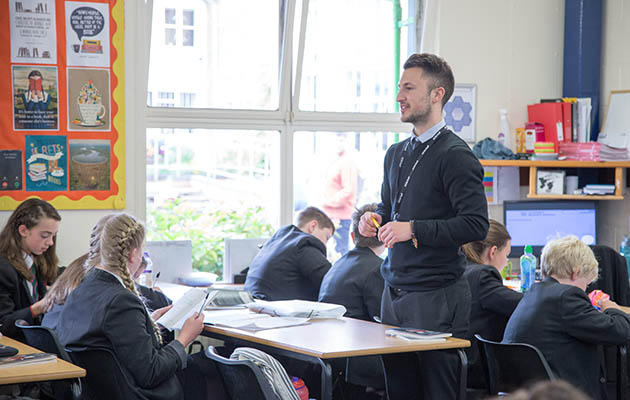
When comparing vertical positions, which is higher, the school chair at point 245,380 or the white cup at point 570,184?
the white cup at point 570,184

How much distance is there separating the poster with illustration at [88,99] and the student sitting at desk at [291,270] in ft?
4.58

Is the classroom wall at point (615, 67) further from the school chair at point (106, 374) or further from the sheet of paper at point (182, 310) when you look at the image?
the school chair at point (106, 374)

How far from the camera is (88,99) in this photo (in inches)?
193

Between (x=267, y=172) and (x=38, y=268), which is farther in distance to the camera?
(x=267, y=172)

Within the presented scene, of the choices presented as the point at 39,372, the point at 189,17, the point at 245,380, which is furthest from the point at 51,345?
the point at 189,17

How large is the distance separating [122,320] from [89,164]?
241 cm

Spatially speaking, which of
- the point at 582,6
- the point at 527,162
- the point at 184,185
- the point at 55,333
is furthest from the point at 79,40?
the point at 582,6

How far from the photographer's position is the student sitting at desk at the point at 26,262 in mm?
3650

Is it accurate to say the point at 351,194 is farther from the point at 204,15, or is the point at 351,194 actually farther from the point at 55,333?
the point at 55,333

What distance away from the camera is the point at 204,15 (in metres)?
5.36

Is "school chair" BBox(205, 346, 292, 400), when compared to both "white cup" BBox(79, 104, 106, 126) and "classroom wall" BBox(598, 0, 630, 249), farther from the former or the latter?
"classroom wall" BBox(598, 0, 630, 249)

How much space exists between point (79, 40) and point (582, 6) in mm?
3668

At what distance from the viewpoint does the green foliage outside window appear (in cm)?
535

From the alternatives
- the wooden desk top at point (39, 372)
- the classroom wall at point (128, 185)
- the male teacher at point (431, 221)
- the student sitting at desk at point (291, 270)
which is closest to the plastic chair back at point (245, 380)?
the wooden desk top at point (39, 372)
